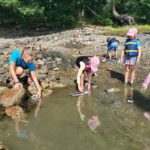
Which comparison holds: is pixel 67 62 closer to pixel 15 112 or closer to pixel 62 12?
pixel 15 112

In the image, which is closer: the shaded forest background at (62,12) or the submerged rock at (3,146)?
the submerged rock at (3,146)

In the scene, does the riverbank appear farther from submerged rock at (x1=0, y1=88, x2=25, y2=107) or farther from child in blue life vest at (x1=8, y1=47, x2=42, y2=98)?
child in blue life vest at (x1=8, y1=47, x2=42, y2=98)

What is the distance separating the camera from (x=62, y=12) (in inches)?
874

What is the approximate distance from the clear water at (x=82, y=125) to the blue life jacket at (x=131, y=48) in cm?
125

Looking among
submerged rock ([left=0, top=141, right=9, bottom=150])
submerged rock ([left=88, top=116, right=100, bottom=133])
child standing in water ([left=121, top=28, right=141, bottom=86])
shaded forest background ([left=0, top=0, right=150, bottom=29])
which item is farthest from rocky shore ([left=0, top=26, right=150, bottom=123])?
shaded forest background ([left=0, top=0, right=150, bottom=29])

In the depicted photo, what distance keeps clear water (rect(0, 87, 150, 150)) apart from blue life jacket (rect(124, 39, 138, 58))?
1.25 m

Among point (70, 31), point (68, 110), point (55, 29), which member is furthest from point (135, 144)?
point (55, 29)

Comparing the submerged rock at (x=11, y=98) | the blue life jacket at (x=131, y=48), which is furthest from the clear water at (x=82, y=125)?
the blue life jacket at (x=131, y=48)

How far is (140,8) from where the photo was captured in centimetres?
2753

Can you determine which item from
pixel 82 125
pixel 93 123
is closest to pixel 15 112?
pixel 82 125

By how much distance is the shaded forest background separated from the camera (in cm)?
2175

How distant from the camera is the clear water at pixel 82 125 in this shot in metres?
Answer: 7.82

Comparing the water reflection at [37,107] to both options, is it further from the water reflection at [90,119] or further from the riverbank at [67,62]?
the water reflection at [90,119]

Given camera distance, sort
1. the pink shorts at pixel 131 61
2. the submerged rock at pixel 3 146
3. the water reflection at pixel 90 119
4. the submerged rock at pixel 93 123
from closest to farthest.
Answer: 1. the submerged rock at pixel 3 146
2. the submerged rock at pixel 93 123
3. the water reflection at pixel 90 119
4. the pink shorts at pixel 131 61
